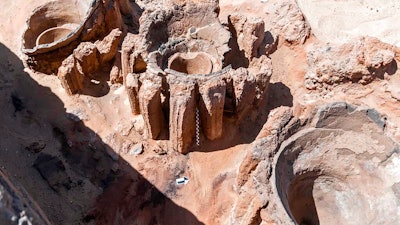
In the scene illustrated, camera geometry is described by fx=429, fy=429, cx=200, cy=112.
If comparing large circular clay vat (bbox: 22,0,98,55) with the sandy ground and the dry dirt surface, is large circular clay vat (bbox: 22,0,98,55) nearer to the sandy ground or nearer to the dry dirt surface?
the dry dirt surface

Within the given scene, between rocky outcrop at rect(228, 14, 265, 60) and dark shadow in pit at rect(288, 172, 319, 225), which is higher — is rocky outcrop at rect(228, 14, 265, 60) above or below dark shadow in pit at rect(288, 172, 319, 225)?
above

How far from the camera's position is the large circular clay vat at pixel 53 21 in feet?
36.2

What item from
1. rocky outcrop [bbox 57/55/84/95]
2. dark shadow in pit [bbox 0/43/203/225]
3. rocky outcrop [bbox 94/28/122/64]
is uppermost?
rocky outcrop [bbox 94/28/122/64]

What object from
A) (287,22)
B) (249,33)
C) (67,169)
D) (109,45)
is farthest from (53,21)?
(287,22)

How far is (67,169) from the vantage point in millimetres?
8797

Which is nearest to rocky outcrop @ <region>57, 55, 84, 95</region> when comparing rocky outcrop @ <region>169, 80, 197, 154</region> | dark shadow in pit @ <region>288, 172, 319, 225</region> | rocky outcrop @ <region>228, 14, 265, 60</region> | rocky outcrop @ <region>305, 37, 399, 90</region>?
rocky outcrop @ <region>169, 80, 197, 154</region>

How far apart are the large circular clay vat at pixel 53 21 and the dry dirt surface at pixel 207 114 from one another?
1.5 inches

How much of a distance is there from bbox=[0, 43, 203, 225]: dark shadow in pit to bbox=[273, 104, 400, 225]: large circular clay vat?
7.20 feet

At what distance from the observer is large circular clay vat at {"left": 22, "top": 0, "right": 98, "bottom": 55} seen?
11031mm

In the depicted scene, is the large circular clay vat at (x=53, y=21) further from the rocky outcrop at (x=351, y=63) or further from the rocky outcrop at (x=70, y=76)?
the rocky outcrop at (x=351, y=63)

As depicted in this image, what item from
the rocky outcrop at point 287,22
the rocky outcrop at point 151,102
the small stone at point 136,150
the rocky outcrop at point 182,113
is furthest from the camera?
the rocky outcrop at point 287,22

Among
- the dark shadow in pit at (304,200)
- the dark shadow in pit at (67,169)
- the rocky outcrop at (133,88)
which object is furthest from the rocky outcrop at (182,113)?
the dark shadow in pit at (304,200)

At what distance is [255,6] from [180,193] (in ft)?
19.0

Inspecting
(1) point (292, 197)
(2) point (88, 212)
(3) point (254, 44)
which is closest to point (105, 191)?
(2) point (88, 212)
